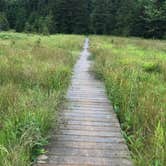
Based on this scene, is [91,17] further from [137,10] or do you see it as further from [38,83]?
[38,83]

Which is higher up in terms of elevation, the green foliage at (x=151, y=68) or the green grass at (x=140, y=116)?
the green grass at (x=140, y=116)

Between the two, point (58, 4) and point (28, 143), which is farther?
point (58, 4)

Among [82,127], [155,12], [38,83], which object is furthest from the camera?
[155,12]

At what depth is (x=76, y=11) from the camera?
6047cm

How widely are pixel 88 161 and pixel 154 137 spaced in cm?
84

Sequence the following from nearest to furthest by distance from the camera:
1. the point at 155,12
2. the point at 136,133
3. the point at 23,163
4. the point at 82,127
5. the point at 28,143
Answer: the point at 23,163 → the point at 28,143 → the point at 136,133 → the point at 82,127 → the point at 155,12

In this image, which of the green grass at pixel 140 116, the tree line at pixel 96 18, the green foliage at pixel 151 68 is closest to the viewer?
the green grass at pixel 140 116

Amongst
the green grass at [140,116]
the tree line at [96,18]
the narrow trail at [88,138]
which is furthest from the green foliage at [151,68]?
the tree line at [96,18]

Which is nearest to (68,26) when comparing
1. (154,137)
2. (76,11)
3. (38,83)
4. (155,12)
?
(76,11)

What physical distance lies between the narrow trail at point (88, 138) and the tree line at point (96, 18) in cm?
4181

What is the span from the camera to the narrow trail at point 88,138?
371 centimetres

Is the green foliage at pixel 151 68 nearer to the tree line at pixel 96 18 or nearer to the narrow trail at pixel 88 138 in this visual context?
the narrow trail at pixel 88 138

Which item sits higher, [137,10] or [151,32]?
[137,10]

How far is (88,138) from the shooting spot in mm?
4441
